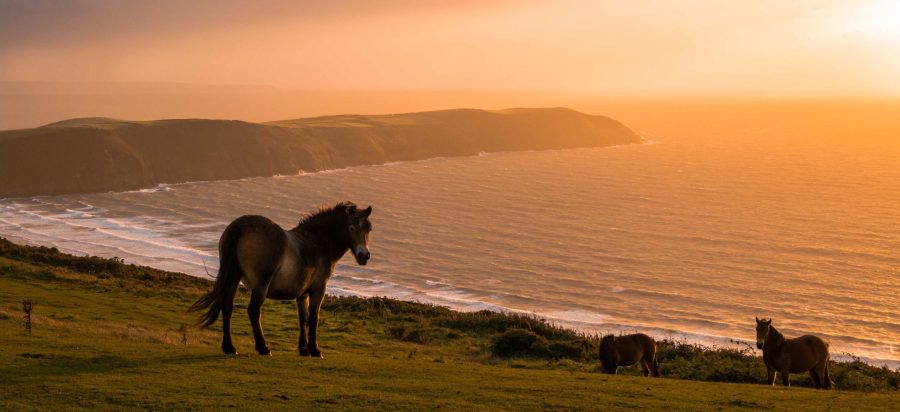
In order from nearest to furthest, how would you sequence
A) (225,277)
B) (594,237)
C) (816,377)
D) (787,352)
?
(225,277) < (787,352) < (816,377) < (594,237)

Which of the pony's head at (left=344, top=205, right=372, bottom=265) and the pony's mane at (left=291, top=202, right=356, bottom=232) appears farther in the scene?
the pony's mane at (left=291, top=202, right=356, bottom=232)

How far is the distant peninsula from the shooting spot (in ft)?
406

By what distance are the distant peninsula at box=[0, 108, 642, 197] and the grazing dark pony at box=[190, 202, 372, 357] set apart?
114696 millimetres

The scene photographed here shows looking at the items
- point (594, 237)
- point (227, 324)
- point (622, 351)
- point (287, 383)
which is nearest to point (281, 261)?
point (227, 324)

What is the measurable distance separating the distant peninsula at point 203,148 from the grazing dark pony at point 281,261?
11470 cm

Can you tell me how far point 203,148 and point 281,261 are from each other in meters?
134

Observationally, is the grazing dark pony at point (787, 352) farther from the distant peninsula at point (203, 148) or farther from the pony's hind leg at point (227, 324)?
the distant peninsula at point (203, 148)

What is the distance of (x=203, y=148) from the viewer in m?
144

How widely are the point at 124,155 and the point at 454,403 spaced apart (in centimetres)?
12931

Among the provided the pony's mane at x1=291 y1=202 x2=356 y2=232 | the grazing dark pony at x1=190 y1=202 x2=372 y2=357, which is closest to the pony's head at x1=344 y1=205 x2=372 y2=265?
the grazing dark pony at x1=190 y1=202 x2=372 y2=357

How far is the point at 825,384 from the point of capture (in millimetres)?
21453

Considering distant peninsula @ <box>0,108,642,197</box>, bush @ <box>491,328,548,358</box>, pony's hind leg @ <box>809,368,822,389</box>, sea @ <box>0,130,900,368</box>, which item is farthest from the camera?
distant peninsula @ <box>0,108,642,197</box>

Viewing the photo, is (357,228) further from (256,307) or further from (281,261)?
(256,307)

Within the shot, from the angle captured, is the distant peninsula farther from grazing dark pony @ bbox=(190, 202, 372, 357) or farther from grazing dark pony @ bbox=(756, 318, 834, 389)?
grazing dark pony @ bbox=(756, 318, 834, 389)
